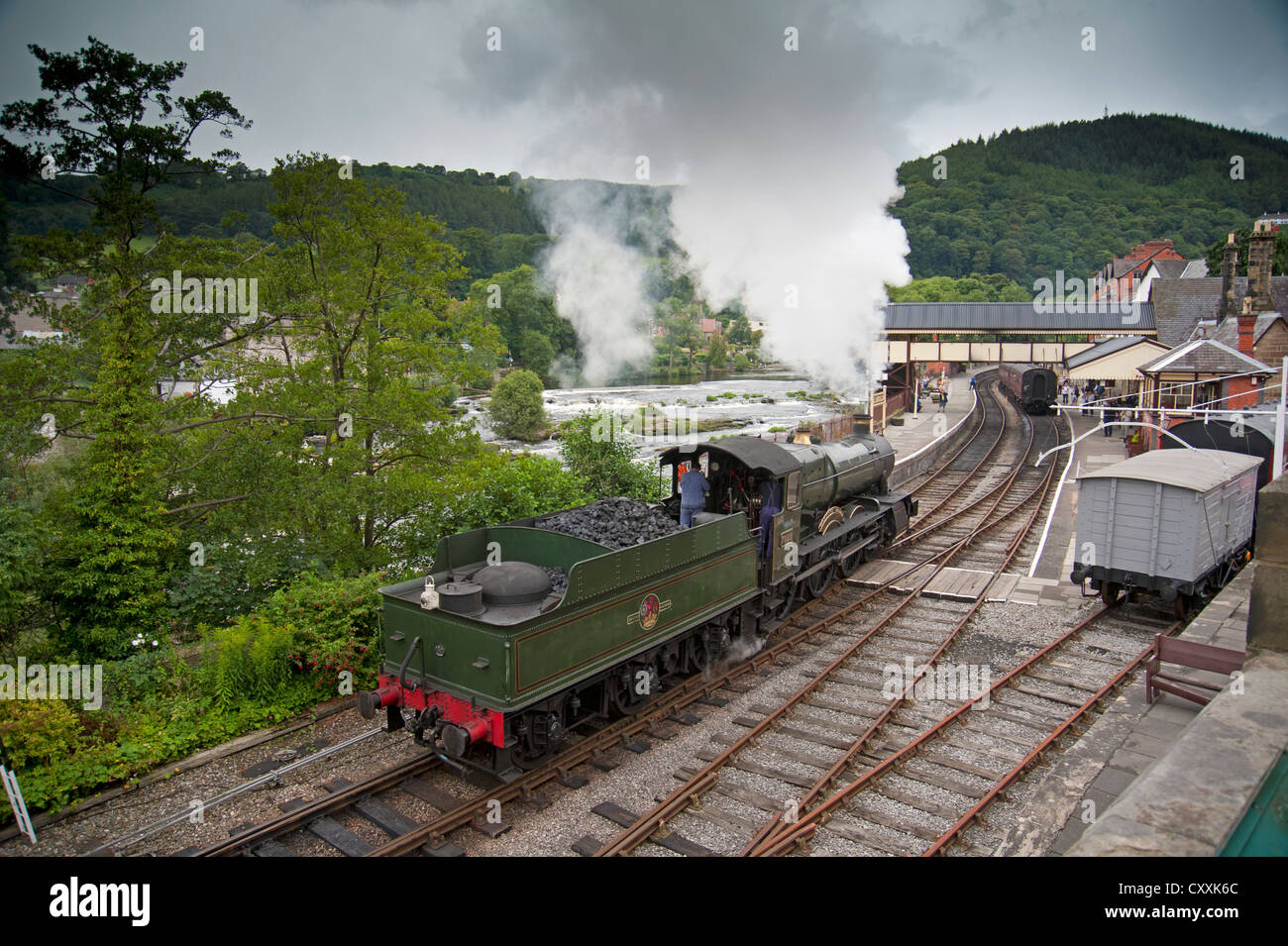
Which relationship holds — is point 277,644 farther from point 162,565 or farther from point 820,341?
point 820,341

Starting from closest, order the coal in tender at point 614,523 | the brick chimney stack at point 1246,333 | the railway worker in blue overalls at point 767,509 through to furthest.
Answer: the coal in tender at point 614,523
the railway worker in blue overalls at point 767,509
the brick chimney stack at point 1246,333

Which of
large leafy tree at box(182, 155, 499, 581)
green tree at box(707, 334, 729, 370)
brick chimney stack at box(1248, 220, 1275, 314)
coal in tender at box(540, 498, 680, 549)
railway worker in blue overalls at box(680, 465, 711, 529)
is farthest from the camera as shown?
green tree at box(707, 334, 729, 370)

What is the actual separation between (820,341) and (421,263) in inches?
818

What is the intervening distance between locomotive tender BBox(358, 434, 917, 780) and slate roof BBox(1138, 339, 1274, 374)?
1669 cm

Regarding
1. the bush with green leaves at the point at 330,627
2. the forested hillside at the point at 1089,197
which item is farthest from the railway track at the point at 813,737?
the forested hillside at the point at 1089,197

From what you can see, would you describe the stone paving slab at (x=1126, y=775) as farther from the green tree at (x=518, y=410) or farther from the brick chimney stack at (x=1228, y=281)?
the green tree at (x=518, y=410)

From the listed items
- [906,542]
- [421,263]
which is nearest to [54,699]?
[421,263]

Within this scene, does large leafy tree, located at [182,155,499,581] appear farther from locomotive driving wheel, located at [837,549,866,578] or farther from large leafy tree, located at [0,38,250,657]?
locomotive driving wheel, located at [837,549,866,578]

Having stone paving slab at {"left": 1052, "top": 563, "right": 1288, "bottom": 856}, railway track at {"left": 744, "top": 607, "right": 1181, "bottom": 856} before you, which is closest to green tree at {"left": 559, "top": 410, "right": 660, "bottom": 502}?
railway track at {"left": 744, "top": 607, "right": 1181, "bottom": 856}

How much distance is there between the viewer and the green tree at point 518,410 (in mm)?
42281

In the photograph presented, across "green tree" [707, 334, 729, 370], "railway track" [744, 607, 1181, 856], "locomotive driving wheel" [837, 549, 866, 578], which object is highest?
"green tree" [707, 334, 729, 370]

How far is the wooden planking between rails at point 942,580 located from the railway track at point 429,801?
5999mm

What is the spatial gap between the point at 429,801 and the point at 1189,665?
859 cm

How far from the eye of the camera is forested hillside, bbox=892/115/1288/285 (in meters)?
117
